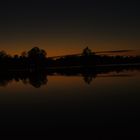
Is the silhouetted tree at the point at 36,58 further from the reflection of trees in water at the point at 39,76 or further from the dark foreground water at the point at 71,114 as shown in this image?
the dark foreground water at the point at 71,114

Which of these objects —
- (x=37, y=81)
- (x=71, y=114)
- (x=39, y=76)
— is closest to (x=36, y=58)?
(x=39, y=76)

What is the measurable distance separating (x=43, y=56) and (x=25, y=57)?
784 centimetres

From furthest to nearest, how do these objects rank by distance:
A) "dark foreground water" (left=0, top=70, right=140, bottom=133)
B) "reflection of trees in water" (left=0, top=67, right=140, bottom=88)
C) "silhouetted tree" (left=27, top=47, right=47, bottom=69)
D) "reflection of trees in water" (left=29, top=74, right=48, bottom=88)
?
"silhouetted tree" (left=27, top=47, right=47, bottom=69) < "reflection of trees in water" (left=0, top=67, right=140, bottom=88) < "reflection of trees in water" (left=29, top=74, right=48, bottom=88) < "dark foreground water" (left=0, top=70, right=140, bottom=133)

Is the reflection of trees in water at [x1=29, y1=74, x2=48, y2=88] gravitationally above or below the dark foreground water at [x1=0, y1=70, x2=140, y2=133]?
above

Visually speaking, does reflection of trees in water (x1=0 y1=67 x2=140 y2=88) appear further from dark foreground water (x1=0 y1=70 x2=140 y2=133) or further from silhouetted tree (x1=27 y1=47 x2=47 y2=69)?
silhouetted tree (x1=27 y1=47 x2=47 y2=69)

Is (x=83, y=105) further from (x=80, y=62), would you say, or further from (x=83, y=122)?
(x=80, y=62)

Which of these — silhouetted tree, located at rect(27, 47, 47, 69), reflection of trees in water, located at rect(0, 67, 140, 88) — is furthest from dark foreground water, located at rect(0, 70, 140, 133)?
silhouetted tree, located at rect(27, 47, 47, 69)

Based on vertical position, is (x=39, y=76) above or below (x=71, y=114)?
above

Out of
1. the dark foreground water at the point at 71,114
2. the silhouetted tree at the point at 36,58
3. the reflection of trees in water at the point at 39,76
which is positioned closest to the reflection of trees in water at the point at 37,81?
the reflection of trees in water at the point at 39,76

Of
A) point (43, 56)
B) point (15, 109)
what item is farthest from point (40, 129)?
point (43, 56)

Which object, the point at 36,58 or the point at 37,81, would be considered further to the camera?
the point at 36,58

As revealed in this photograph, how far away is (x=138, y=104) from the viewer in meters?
18.7

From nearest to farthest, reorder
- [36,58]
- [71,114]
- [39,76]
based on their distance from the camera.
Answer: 1. [71,114]
2. [39,76]
3. [36,58]

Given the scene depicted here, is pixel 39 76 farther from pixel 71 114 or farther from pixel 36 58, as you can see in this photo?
pixel 36 58
